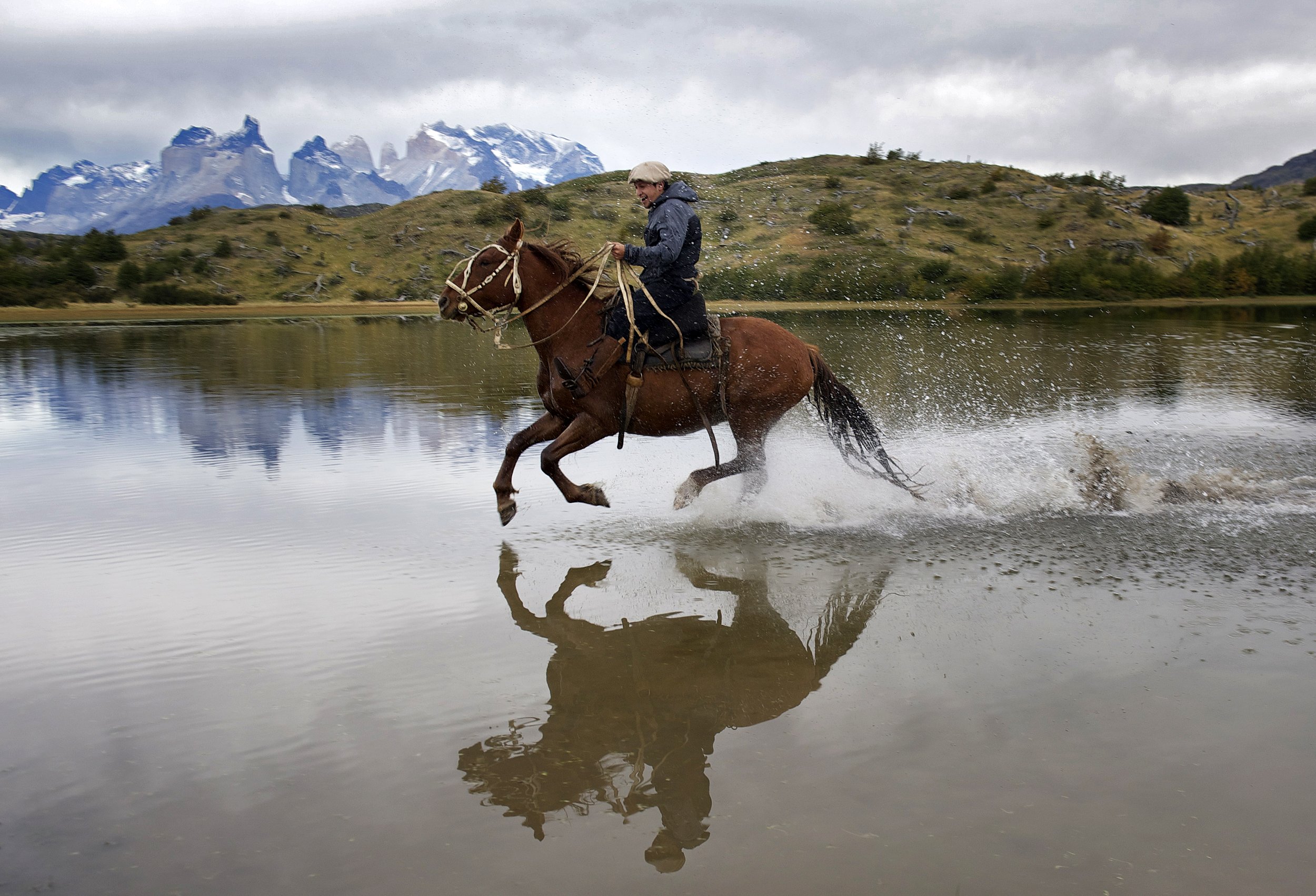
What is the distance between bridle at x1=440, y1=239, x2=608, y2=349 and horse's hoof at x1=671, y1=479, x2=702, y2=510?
1.76m

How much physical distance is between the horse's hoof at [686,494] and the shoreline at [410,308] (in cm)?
3333

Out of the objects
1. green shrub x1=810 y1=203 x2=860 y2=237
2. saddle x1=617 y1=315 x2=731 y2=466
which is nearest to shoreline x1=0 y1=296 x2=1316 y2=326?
green shrub x1=810 y1=203 x2=860 y2=237

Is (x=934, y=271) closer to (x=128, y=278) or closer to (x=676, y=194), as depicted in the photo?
(x=128, y=278)

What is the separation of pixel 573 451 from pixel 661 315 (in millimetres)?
1365

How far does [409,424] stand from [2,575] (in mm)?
6951

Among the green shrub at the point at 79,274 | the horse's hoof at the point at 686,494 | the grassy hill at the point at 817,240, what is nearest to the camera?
the horse's hoof at the point at 686,494

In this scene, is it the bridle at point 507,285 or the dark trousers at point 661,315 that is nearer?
the bridle at point 507,285

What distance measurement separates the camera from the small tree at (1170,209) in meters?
64.6

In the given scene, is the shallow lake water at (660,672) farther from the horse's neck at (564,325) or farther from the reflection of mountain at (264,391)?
the horse's neck at (564,325)

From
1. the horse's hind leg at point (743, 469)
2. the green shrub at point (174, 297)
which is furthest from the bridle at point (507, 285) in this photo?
the green shrub at point (174, 297)

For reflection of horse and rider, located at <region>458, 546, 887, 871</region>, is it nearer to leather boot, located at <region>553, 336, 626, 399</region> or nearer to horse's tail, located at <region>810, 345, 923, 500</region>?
leather boot, located at <region>553, 336, 626, 399</region>

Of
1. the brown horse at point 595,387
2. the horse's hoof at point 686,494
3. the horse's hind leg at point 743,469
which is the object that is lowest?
the horse's hoof at point 686,494

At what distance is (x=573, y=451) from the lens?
26.4 ft

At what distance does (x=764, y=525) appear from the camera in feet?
27.1
